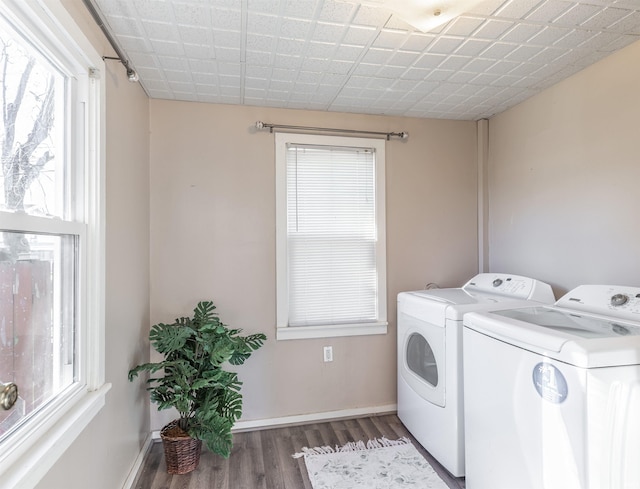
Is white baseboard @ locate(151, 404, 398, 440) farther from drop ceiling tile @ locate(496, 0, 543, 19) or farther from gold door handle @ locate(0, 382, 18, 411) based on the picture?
drop ceiling tile @ locate(496, 0, 543, 19)

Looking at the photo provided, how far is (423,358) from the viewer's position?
6.98 feet

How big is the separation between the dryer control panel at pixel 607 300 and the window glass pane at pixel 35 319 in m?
2.27

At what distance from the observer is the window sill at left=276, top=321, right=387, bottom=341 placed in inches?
94.0

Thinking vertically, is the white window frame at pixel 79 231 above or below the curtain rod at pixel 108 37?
below

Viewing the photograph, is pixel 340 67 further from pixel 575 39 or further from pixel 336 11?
pixel 575 39

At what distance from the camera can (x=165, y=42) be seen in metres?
1.63

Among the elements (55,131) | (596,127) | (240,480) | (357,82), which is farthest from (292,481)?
(596,127)

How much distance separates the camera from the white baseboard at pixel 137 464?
175 cm

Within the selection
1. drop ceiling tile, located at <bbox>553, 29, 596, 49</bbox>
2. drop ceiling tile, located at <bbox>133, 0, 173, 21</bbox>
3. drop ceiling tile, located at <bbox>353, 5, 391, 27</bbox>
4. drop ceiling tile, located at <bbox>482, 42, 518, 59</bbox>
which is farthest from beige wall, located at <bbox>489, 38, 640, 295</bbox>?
drop ceiling tile, located at <bbox>133, 0, 173, 21</bbox>

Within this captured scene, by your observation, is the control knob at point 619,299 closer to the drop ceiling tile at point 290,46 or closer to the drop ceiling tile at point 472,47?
the drop ceiling tile at point 472,47

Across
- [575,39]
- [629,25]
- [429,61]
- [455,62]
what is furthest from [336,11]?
[629,25]

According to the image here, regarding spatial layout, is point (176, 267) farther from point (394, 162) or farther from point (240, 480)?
point (394, 162)

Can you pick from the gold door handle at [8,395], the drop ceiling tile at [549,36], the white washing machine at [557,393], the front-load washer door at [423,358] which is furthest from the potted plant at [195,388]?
the drop ceiling tile at [549,36]

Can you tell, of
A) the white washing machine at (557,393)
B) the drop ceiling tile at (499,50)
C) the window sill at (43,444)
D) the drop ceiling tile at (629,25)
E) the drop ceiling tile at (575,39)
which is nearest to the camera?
the window sill at (43,444)
